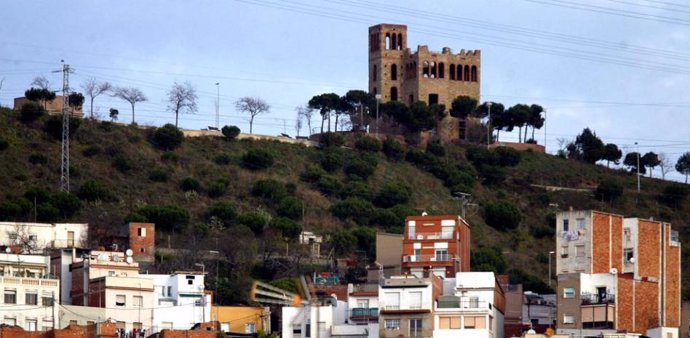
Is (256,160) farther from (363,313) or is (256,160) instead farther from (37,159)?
(363,313)

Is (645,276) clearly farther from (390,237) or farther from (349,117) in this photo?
(349,117)

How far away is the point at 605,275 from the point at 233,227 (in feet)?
135

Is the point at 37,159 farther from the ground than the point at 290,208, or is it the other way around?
the point at 37,159

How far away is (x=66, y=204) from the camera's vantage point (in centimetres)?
11919

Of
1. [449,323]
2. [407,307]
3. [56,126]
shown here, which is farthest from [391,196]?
[449,323]

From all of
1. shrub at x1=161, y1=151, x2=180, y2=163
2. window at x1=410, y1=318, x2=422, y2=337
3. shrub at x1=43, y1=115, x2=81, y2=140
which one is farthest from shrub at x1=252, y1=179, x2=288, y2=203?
window at x1=410, y1=318, x2=422, y2=337

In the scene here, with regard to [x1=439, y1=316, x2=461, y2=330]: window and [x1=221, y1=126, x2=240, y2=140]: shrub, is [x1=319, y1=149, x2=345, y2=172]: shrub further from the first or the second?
[x1=439, y1=316, x2=461, y2=330]: window

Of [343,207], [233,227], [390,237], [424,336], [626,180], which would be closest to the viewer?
[424,336]

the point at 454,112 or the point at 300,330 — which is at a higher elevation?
the point at 454,112

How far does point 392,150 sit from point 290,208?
23061mm

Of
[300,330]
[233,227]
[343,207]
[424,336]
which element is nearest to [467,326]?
[424,336]

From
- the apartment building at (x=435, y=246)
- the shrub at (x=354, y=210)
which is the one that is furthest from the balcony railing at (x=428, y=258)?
the shrub at (x=354, y=210)

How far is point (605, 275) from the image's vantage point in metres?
86.3

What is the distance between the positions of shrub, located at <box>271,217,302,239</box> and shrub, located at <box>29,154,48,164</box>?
16.5 meters
